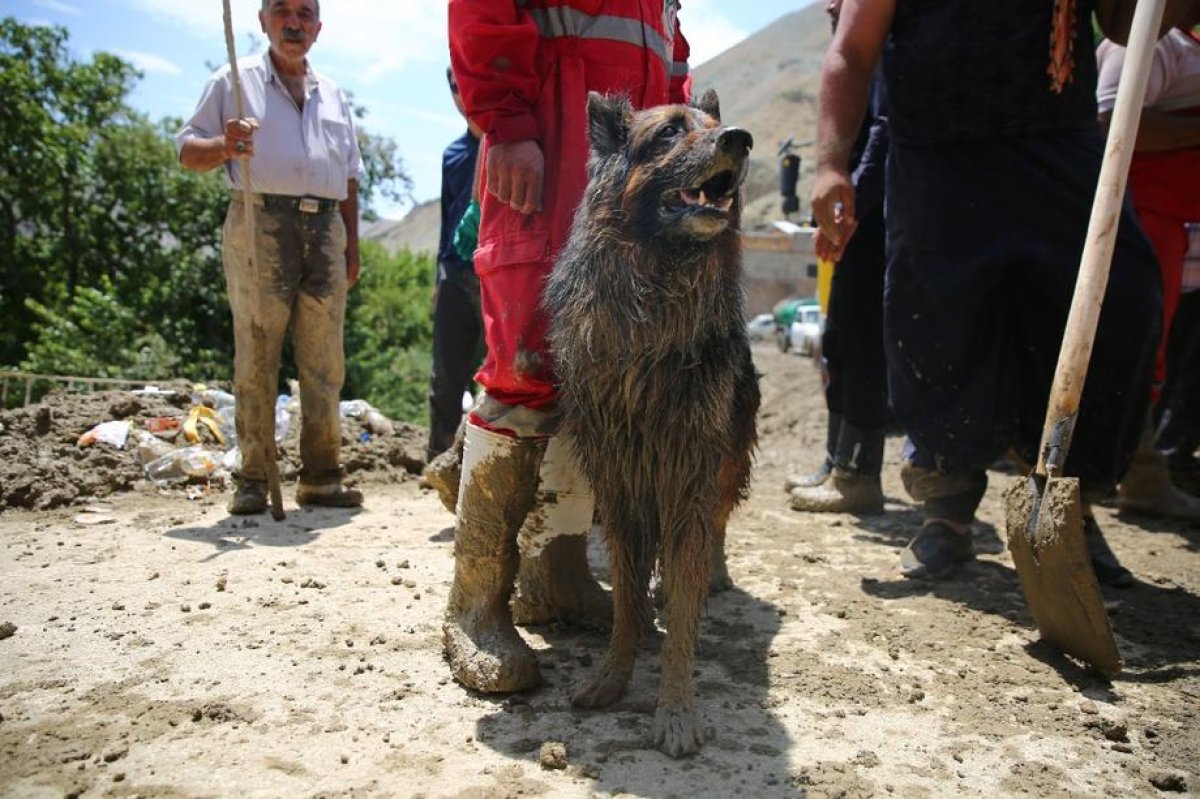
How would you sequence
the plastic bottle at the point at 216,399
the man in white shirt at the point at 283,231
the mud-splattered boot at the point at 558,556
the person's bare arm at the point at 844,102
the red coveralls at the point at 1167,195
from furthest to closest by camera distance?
the plastic bottle at the point at 216,399 → the man in white shirt at the point at 283,231 → the red coveralls at the point at 1167,195 → the person's bare arm at the point at 844,102 → the mud-splattered boot at the point at 558,556

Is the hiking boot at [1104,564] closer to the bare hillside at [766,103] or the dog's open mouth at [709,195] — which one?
the dog's open mouth at [709,195]

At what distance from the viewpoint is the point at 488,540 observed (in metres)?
2.58

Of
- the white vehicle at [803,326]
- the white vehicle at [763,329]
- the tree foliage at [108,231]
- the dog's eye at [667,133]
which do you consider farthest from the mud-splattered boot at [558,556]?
the white vehicle at [763,329]

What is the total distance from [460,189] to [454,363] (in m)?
1.03

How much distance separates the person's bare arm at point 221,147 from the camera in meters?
4.23

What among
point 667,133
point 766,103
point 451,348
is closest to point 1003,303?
point 667,133

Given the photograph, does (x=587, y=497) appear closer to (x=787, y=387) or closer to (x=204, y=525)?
(x=204, y=525)

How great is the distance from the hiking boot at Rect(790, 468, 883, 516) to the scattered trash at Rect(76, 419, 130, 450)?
4.29 m

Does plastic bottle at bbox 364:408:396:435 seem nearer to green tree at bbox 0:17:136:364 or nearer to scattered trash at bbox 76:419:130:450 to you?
scattered trash at bbox 76:419:130:450

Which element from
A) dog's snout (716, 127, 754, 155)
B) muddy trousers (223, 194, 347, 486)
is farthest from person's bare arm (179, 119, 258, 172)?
dog's snout (716, 127, 754, 155)

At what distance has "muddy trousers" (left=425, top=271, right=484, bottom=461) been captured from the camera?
496 centimetres

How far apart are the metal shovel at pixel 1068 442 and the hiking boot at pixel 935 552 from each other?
871 mm

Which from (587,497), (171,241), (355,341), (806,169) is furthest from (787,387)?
(806,169)

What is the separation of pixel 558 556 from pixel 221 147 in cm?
290
